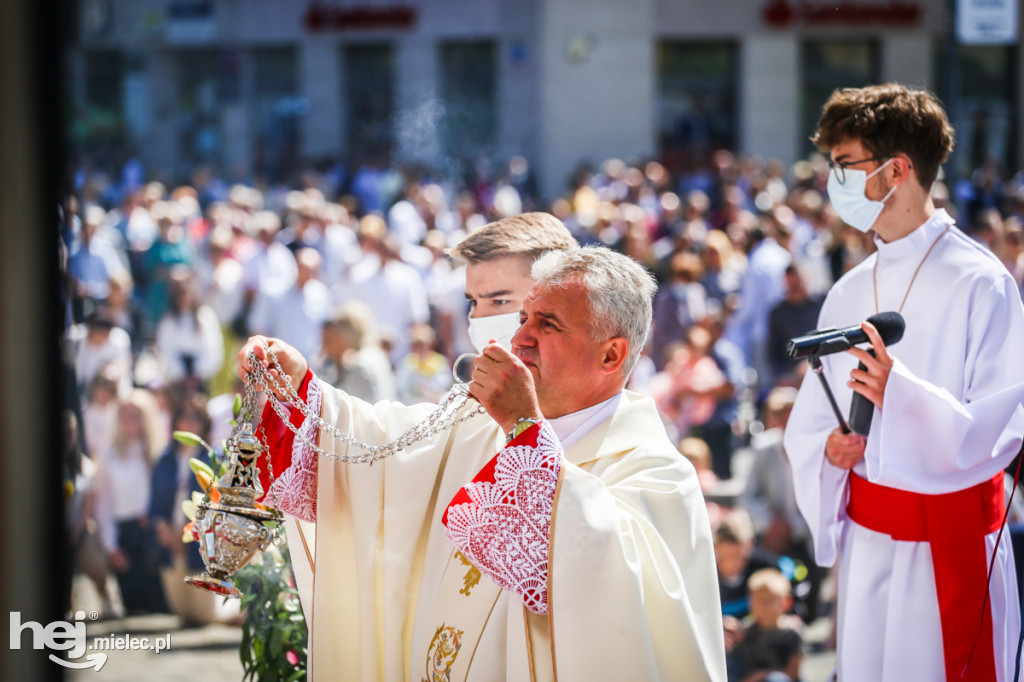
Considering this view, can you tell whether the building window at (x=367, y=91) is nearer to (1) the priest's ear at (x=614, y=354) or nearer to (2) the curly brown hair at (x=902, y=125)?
(2) the curly brown hair at (x=902, y=125)

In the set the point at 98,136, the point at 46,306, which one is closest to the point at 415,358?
the point at 46,306

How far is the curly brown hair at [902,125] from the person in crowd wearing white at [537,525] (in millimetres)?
988

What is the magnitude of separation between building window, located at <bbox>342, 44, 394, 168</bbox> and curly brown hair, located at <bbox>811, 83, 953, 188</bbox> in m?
21.1

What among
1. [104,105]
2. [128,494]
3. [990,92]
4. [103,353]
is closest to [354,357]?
[128,494]

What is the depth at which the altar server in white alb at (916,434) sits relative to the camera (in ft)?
9.80

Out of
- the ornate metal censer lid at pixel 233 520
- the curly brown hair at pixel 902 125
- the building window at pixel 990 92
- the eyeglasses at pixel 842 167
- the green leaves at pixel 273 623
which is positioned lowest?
the green leaves at pixel 273 623

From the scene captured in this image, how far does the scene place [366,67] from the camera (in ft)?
79.9

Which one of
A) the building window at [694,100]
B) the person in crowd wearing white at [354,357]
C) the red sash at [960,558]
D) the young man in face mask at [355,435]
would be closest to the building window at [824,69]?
the building window at [694,100]

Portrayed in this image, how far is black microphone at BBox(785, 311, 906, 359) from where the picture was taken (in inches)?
110

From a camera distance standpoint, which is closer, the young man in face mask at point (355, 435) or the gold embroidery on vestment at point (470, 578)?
the gold embroidery on vestment at point (470, 578)

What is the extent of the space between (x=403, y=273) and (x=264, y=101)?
15308 mm

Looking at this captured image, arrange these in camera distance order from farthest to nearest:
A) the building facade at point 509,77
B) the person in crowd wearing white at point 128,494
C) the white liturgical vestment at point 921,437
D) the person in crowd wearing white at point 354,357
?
the building facade at point 509,77
the person in crowd wearing white at point 354,357
the person in crowd wearing white at point 128,494
the white liturgical vestment at point 921,437

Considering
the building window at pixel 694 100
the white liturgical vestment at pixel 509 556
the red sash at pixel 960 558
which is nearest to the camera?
the white liturgical vestment at pixel 509 556

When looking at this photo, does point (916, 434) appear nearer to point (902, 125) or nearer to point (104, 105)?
point (902, 125)
